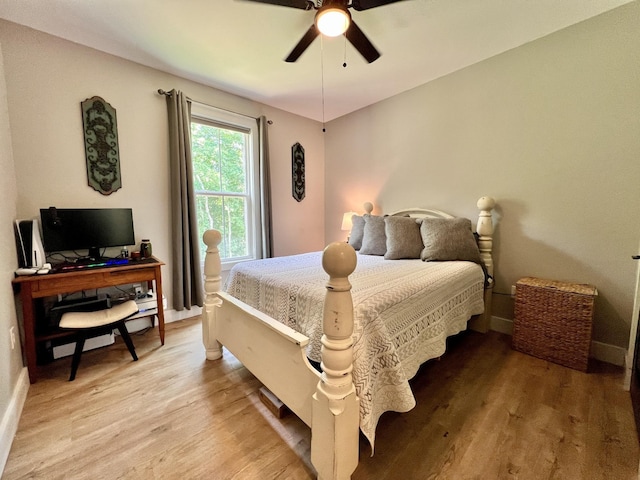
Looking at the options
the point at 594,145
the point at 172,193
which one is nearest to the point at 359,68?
the point at 594,145

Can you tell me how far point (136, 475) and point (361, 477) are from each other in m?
1.00

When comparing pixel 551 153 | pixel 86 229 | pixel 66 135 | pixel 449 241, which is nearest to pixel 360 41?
pixel 449 241

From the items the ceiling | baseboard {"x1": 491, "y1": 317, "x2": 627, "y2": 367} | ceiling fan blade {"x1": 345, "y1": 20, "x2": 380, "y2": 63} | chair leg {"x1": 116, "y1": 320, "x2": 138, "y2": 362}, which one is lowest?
baseboard {"x1": 491, "y1": 317, "x2": 627, "y2": 367}

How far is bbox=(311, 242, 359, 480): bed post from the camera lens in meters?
0.93

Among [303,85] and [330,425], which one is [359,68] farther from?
[330,425]

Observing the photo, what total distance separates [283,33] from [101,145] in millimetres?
1917

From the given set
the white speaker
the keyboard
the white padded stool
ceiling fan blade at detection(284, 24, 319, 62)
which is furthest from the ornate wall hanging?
ceiling fan blade at detection(284, 24, 319, 62)

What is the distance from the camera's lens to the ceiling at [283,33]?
71.7 inches

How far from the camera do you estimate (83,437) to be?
52.6 inches

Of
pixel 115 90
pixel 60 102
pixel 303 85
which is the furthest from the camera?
pixel 303 85

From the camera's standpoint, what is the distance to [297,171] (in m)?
3.90

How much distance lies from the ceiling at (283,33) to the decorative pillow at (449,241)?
5.19 ft

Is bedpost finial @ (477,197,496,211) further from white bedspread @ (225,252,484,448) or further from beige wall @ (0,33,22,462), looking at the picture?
beige wall @ (0,33,22,462)

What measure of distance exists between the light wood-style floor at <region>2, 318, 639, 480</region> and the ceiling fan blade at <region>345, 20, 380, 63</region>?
2.36 m
